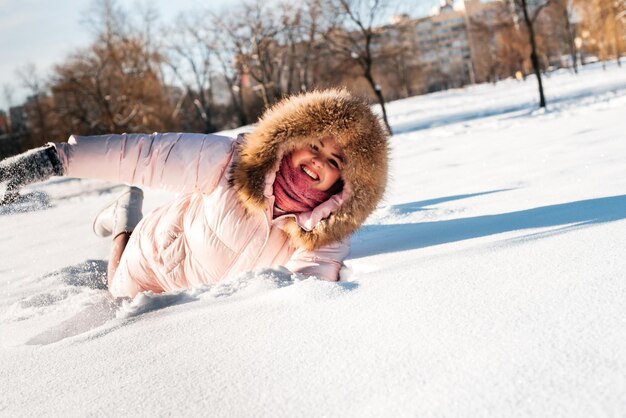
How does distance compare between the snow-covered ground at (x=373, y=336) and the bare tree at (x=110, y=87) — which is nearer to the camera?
the snow-covered ground at (x=373, y=336)

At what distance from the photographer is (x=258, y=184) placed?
205 cm

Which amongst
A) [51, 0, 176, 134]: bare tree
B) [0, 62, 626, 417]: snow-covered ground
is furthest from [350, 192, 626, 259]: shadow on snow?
[51, 0, 176, 134]: bare tree

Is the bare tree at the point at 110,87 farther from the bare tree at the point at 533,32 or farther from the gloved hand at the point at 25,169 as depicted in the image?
the gloved hand at the point at 25,169

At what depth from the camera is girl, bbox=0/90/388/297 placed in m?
2.03

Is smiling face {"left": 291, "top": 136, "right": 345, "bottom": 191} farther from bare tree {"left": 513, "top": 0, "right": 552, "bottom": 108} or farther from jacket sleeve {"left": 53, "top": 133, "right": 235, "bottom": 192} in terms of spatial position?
bare tree {"left": 513, "top": 0, "right": 552, "bottom": 108}

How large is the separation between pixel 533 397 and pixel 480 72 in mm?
59602

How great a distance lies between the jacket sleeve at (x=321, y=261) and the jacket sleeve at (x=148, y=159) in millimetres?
461

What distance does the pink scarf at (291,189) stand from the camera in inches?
84.5

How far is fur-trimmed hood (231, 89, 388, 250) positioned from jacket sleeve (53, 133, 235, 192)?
132 mm

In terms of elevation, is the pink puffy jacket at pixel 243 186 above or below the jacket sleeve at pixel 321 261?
above

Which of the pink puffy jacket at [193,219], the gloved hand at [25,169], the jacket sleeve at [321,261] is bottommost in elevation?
the jacket sleeve at [321,261]

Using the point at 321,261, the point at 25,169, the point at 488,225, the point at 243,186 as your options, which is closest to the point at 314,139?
the point at 243,186

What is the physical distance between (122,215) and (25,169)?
0.94 metres

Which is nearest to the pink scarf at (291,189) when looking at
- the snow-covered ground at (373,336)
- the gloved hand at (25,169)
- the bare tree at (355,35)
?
the snow-covered ground at (373,336)
